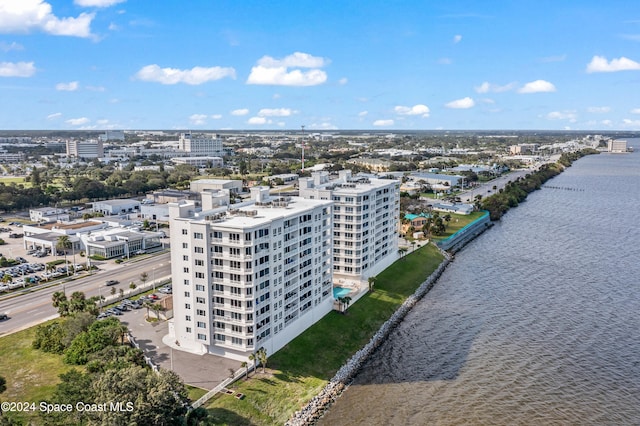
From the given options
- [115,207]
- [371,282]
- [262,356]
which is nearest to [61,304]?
[262,356]

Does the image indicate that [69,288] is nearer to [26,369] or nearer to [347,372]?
[26,369]

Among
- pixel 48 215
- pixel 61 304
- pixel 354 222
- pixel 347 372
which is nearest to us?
pixel 347 372

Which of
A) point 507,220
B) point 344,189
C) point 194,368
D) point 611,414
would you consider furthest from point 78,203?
A: point 611,414

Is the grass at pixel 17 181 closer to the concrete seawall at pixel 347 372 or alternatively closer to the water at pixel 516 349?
the concrete seawall at pixel 347 372

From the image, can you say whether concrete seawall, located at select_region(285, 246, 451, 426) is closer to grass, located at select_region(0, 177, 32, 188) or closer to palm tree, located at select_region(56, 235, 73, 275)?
palm tree, located at select_region(56, 235, 73, 275)

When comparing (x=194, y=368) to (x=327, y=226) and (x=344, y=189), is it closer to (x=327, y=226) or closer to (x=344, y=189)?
(x=327, y=226)

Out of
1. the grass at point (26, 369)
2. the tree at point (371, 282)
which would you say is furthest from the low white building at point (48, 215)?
the tree at point (371, 282)
